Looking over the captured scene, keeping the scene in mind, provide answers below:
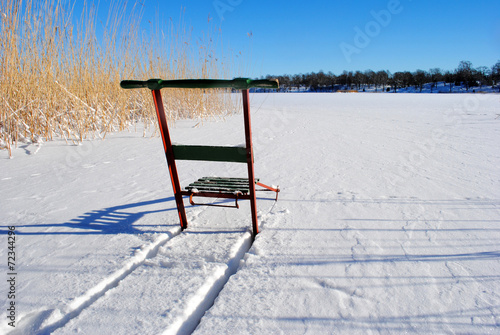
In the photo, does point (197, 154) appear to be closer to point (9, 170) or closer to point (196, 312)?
point (196, 312)

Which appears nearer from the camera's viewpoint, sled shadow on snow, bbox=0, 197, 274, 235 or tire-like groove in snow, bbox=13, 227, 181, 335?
tire-like groove in snow, bbox=13, 227, 181, 335

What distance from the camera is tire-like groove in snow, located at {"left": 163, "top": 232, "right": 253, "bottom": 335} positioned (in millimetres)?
1125

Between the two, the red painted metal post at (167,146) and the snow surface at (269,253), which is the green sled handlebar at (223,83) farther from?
the snow surface at (269,253)

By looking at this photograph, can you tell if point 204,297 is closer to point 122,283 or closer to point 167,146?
point 122,283

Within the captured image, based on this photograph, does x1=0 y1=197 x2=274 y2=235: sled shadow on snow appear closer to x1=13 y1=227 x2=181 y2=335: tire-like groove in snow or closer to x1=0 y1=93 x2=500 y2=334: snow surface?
x1=0 y1=93 x2=500 y2=334: snow surface

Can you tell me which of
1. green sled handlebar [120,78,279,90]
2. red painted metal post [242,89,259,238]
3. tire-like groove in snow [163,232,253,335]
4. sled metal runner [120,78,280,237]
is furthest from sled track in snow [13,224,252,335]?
green sled handlebar [120,78,279,90]

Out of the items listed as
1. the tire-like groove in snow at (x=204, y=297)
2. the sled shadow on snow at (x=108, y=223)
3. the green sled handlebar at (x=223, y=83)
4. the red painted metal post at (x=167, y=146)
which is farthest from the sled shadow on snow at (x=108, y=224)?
the green sled handlebar at (x=223, y=83)

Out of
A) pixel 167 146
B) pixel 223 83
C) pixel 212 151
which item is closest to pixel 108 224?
pixel 167 146

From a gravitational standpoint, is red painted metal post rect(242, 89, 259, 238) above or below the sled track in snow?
above

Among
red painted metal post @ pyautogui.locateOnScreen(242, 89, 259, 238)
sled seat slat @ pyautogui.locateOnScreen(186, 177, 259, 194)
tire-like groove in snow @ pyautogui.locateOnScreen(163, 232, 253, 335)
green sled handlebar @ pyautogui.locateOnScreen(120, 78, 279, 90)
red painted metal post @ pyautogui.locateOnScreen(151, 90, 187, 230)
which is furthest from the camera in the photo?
sled seat slat @ pyautogui.locateOnScreen(186, 177, 259, 194)

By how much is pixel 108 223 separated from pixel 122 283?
0.80 meters

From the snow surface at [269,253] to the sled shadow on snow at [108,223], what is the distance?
1 cm

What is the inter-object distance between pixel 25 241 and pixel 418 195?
2734 millimetres

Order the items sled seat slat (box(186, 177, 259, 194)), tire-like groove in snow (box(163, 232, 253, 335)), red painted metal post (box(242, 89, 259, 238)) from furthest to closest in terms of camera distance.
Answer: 1. sled seat slat (box(186, 177, 259, 194))
2. red painted metal post (box(242, 89, 259, 238))
3. tire-like groove in snow (box(163, 232, 253, 335))
